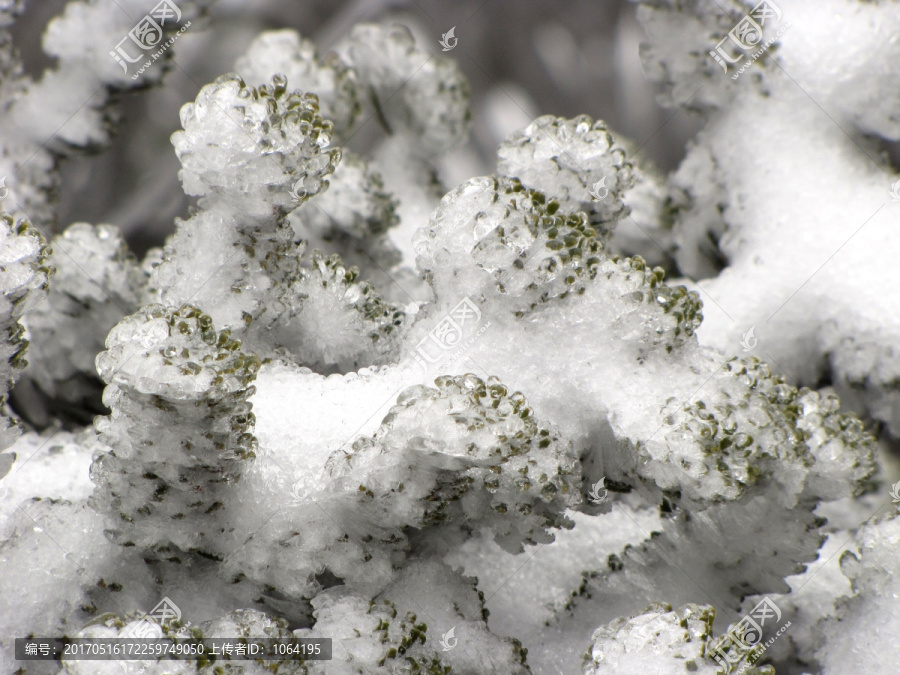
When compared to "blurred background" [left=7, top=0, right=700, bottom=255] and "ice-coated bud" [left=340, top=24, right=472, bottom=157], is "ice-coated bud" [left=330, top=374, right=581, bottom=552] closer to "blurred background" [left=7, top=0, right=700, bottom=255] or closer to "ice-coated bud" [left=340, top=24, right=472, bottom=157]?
"ice-coated bud" [left=340, top=24, right=472, bottom=157]

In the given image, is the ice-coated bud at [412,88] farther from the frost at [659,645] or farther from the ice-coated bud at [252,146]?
the frost at [659,645]

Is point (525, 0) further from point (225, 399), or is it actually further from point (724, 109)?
point (225, 399)

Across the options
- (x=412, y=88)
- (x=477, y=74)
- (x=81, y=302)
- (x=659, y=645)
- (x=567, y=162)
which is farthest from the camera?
(x=477, y=74)

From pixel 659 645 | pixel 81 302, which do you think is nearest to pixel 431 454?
pixel 659 645

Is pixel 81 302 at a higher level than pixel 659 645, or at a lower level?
lower

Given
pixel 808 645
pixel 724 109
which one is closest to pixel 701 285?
pixel 724 109

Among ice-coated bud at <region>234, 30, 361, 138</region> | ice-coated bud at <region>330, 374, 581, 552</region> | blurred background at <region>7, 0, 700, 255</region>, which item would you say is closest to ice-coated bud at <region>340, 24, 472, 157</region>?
ice-coated bud at <region>234, 30, 361, 138</region>

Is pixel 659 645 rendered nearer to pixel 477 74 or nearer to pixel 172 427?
pixel 172 427
